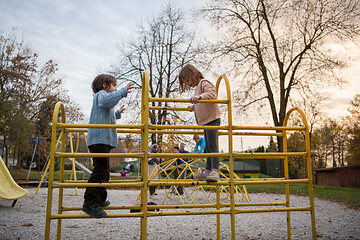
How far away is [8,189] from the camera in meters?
5.21

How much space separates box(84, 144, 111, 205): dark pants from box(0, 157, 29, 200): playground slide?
2893 mm

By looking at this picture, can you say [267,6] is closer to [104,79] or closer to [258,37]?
[258,37]

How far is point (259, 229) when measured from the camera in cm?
407

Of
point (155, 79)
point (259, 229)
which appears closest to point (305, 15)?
point (155, 79)

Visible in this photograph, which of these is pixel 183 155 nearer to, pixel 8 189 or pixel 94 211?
pixel 94 211

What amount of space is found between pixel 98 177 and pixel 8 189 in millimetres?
3624

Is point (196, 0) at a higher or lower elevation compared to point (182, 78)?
higher

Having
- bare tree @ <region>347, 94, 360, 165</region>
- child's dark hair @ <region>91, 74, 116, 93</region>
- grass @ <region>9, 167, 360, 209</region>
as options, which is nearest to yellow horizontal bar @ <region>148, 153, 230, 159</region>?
child's dark hair @ <region>91, 74, 116, 93</region>

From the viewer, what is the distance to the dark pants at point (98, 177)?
251cm

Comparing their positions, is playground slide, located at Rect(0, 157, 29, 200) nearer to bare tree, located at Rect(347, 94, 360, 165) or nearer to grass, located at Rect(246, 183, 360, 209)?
grass, located at Rect(246, 183, 360, 209)

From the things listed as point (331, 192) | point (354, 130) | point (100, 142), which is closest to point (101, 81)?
point (100, 142)

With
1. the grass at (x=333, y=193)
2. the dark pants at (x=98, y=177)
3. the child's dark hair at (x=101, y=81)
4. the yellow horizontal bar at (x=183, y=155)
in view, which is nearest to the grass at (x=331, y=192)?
the grass at (x=333, y=193)

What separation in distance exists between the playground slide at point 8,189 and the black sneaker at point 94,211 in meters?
2.96

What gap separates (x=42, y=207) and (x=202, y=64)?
501 inches
